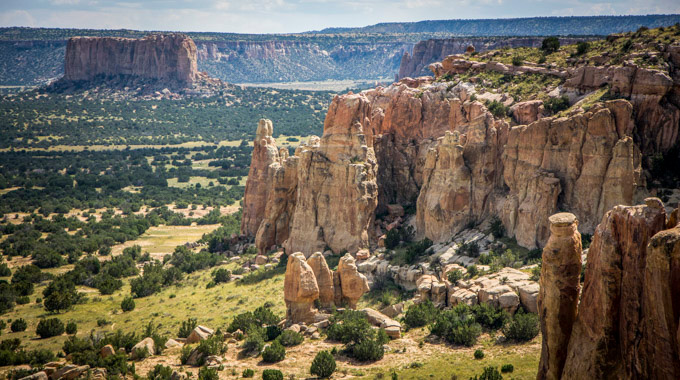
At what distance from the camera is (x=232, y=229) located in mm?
75812

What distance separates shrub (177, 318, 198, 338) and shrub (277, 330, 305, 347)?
8.79 meters

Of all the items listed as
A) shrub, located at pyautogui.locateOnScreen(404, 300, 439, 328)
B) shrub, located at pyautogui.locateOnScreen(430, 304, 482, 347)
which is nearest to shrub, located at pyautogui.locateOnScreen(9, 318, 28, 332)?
shrub, located at pyautogui.locateOnScreen(404, 300, 439, 328)

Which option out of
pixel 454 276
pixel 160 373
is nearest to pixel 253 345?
pixel 160 373

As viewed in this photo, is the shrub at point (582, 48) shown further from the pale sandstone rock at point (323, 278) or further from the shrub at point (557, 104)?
the pale sandstone rock at point (323, 278)

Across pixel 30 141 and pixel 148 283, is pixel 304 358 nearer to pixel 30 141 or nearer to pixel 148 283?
pixel 148 283

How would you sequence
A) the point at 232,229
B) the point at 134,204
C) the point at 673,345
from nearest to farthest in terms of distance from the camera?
the point at 673,345 < the point at 232,229 < the point at 134,204

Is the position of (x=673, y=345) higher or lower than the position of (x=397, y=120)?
lower

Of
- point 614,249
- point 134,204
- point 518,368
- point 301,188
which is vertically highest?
point 614,249

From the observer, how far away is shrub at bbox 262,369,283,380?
92.9ft

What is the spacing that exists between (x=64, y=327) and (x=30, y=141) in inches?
4781

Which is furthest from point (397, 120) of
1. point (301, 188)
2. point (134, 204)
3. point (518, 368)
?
point (134, 204)

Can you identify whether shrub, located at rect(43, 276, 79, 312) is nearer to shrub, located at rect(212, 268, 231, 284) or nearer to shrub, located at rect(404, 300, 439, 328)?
shrub, located at rect(212, 268, 231, 284)

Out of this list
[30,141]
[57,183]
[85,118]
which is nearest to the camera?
[57,183]

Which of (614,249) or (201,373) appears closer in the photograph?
(614,249)
